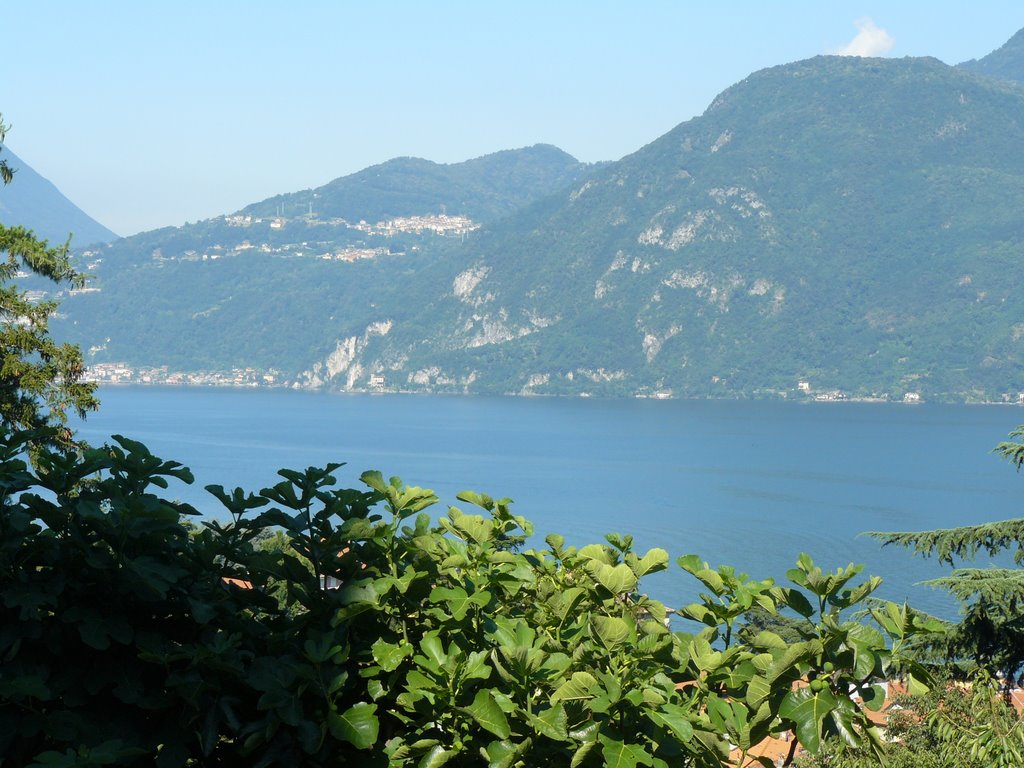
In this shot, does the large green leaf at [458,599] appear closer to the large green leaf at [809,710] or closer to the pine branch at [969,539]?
the large green leaf at [809,710]

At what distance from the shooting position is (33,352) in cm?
1587

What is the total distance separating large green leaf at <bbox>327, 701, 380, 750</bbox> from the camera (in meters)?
1.94

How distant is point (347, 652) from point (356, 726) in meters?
0.14

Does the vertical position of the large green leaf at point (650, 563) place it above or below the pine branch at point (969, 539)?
above

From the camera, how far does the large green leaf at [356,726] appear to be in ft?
6.35

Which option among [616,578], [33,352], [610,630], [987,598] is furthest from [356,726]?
[33,352]

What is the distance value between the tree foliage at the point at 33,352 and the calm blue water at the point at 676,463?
95.9 ft

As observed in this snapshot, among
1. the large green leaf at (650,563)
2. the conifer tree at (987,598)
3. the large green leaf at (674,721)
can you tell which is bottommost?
the conifer tree at (987,598)

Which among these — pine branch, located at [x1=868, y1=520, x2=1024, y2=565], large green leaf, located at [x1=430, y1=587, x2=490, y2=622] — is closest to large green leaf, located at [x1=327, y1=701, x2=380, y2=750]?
large green leaf, located at [x1=430, y1=587, x2=490, y2=622]

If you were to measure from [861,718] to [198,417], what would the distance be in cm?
14140

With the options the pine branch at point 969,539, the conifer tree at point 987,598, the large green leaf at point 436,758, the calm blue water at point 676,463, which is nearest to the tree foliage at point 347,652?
the large green leaf at point 436,758

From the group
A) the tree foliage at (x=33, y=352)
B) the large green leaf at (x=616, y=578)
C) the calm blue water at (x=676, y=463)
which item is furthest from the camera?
the calm blue water at (x=676, y=463)

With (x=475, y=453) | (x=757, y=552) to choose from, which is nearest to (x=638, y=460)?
(x=475, y=453)

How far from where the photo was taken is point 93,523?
2.03 m
